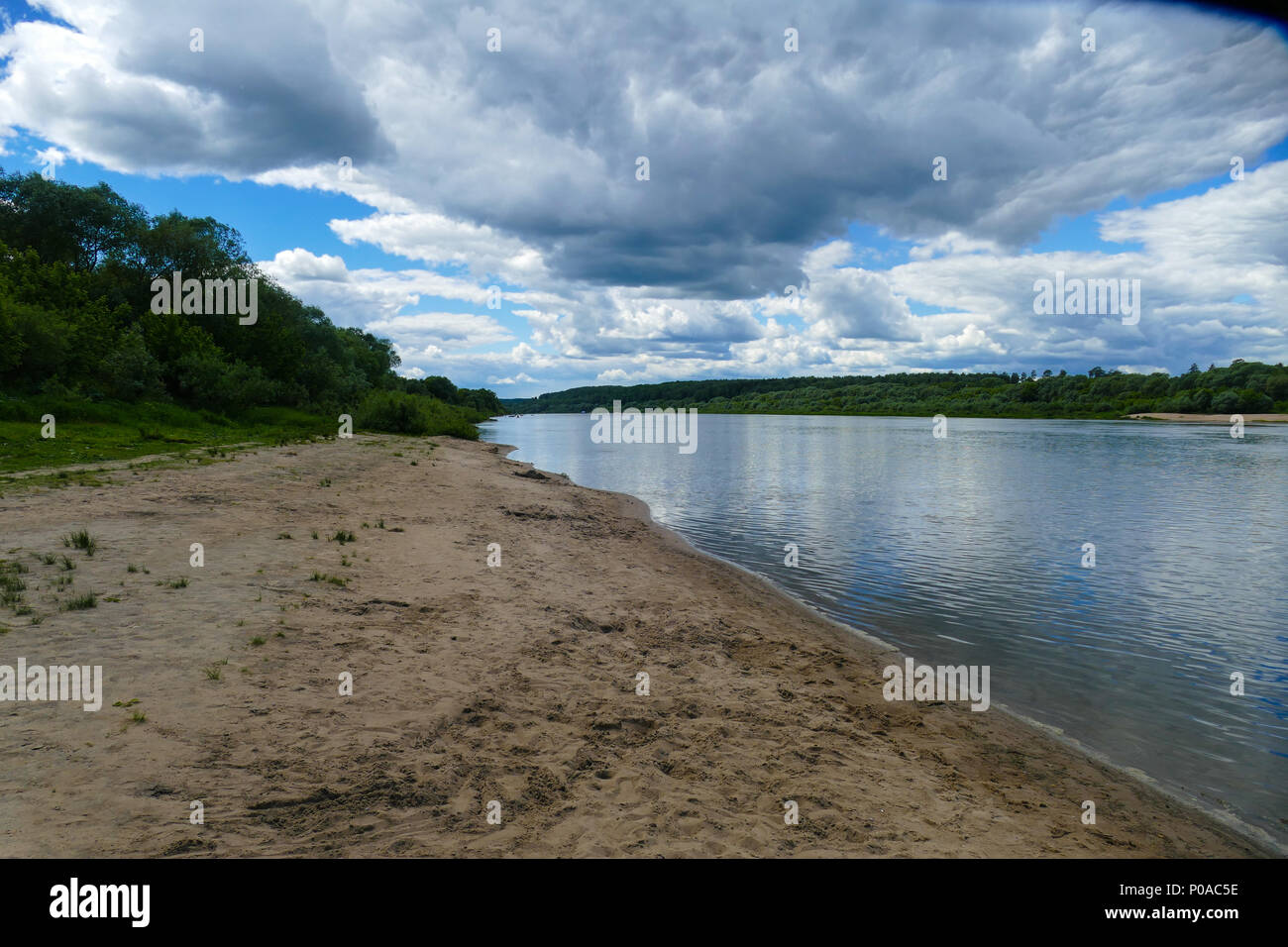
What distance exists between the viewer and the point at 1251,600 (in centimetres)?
1566

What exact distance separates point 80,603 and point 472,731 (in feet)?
20.4

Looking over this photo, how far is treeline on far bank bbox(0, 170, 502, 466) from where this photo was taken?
36.3 meters

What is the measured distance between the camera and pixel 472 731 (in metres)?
7.43

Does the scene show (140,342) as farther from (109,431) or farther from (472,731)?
(472,731)

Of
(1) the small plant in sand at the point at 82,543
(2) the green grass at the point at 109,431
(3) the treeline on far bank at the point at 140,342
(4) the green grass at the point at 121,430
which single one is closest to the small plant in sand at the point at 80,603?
(1) the small plant in sand at the point at 82,543

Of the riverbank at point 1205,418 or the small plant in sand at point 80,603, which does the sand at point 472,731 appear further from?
the riverbank at point 1205,418

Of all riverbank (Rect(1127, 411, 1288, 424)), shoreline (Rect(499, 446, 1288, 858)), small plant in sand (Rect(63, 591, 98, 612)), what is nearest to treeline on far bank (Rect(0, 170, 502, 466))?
small plant in sand (Rect(63, 591, 98, 612))

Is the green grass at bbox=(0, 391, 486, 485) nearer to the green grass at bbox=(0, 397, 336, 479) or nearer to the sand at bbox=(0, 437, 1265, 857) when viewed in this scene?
the green grass at bbox=(0, 397, 336, 479)

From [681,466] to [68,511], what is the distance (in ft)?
138

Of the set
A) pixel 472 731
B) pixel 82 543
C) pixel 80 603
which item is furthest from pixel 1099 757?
pixel 82 543

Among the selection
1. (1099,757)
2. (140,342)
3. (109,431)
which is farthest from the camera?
(140,342)

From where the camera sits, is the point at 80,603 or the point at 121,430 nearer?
the point at 80,603

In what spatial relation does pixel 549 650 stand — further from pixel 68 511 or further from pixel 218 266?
pixel 218 266
